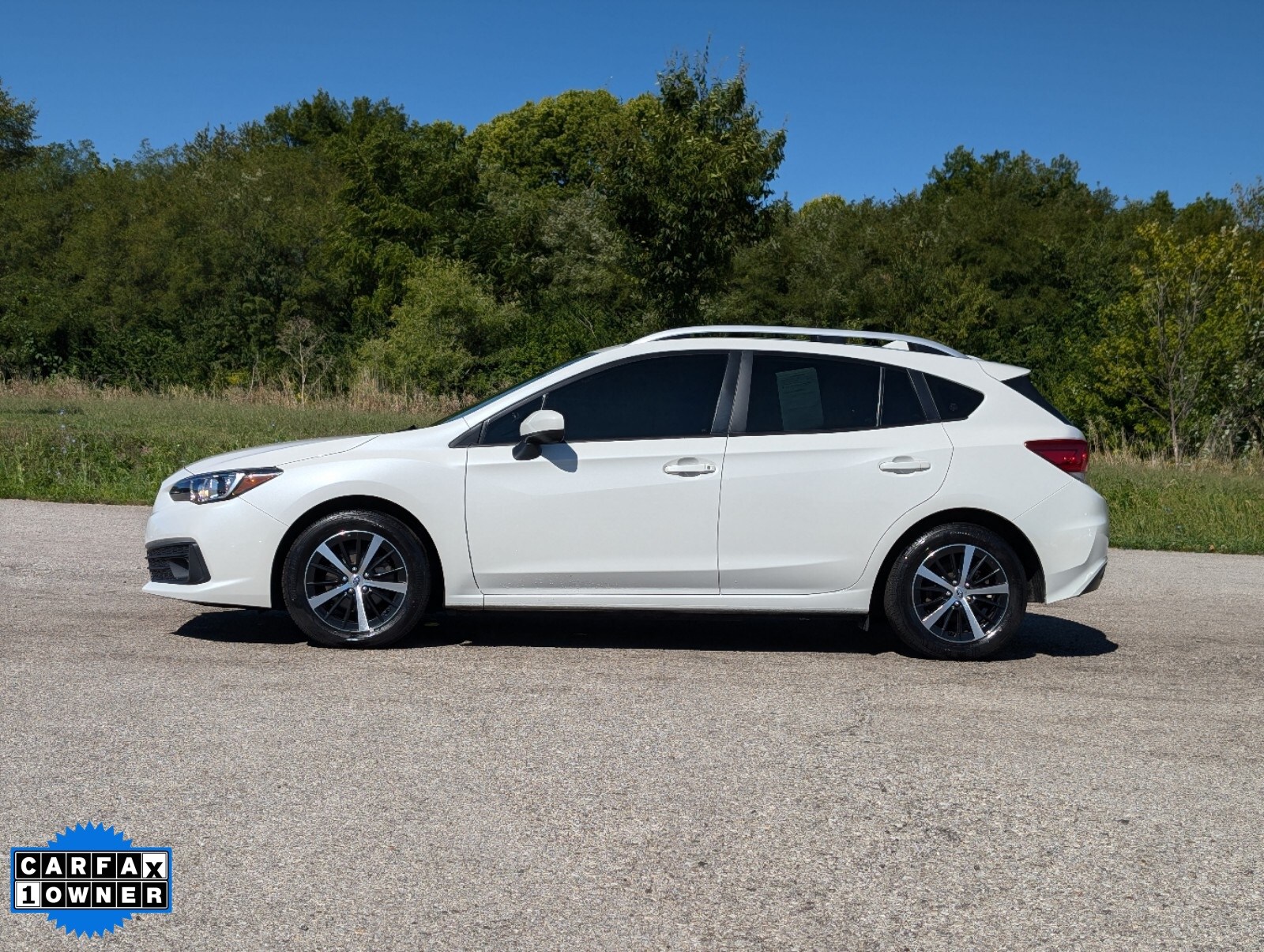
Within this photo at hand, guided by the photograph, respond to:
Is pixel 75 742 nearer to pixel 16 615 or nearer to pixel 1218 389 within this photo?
pixel 16 615

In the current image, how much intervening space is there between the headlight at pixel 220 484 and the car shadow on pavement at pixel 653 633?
0.84 metres

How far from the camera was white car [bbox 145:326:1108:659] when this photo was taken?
6.74 meters

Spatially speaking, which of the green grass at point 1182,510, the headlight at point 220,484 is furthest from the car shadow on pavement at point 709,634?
the green grass at point 1182,510

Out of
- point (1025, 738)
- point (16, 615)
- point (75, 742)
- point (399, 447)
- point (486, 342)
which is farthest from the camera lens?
point (486, 342)

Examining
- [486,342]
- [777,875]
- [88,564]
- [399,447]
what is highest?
[486,342]

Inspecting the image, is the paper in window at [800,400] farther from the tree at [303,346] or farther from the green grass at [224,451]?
the tree at [303,346]

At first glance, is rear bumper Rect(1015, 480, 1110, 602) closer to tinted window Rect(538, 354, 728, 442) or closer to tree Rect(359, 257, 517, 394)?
tinted window Rect(538, 354, 728, 442)

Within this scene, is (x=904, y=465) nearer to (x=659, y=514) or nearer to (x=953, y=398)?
(x=953, y=398)

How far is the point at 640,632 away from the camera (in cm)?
759

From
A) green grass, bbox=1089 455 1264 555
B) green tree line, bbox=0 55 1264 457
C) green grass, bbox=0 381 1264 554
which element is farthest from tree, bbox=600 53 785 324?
green grass, bbox=1089 455 1264 555

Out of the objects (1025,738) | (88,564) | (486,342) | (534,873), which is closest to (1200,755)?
(1025,738)

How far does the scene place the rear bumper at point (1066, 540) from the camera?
6.84 metres

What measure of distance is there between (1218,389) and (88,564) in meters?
27.2

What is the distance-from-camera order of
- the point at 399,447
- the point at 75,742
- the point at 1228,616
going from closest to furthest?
1. the point at 75,742
2. the point at 399,447
3. the point at 1228,616
